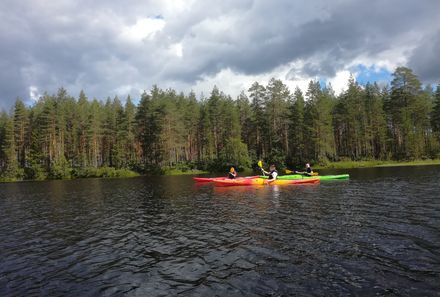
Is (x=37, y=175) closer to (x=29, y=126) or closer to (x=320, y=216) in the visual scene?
(x=29, y=126)

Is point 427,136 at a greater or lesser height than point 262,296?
greater

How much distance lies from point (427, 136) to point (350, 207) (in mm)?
67532

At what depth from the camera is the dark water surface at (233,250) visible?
915 centimetres

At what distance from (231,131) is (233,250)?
237ft

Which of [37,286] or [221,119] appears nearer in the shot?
[37,286]

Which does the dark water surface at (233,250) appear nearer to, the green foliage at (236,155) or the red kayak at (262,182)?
the red kayak at (262,182)

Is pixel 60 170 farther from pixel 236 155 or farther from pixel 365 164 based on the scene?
pixel 365 164

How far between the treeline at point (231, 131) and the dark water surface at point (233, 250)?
181 ft

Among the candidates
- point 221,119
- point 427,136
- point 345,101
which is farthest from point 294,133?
point 427,136

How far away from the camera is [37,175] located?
76125 millimetres

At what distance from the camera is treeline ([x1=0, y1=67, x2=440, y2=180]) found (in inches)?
2896

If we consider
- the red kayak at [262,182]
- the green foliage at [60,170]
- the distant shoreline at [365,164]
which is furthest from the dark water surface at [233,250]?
the green foliage at [60,170]

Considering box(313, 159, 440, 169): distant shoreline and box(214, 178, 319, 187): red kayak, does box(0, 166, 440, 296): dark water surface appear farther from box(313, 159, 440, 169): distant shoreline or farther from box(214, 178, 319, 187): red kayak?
box(313, 159, 440, 169): distant shoreline

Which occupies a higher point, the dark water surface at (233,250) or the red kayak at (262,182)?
the red kayak at (262,182)
